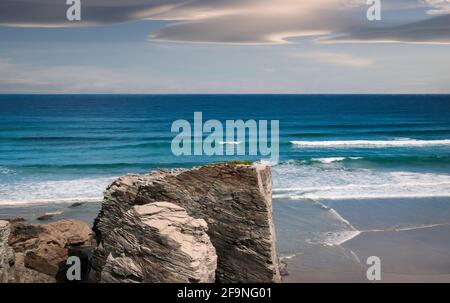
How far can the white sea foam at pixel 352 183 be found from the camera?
28203 millimetres

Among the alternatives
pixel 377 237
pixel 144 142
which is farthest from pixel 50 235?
pixel 144 142

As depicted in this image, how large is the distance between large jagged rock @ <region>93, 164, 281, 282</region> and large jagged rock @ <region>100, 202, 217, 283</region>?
1.00 metres

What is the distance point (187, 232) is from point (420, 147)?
4379 cm

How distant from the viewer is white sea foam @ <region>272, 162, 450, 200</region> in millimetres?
28203

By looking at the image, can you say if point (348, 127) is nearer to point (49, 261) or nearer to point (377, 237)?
point (377, 237)

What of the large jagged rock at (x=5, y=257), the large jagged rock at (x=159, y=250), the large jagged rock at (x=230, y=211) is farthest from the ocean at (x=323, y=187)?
the large jagged rock at (x=5, y=257)

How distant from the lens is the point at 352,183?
32.0 metres

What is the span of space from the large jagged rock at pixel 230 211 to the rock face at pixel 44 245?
8.16ft

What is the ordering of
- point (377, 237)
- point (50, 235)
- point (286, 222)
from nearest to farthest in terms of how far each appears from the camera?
point (50, 235), point (377, 237), point (286, 222)
